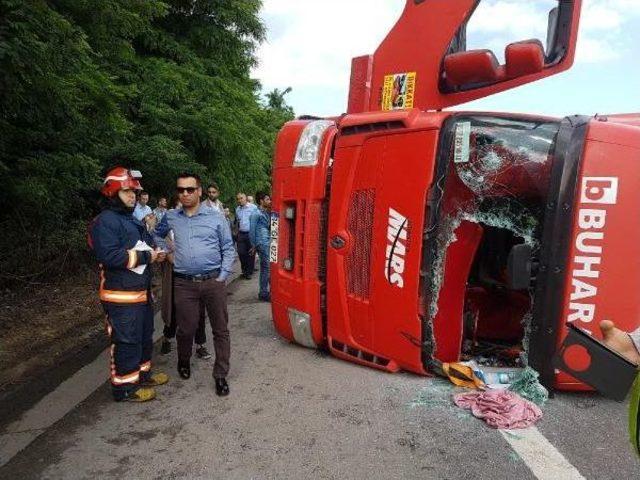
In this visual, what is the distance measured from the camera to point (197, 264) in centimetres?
361

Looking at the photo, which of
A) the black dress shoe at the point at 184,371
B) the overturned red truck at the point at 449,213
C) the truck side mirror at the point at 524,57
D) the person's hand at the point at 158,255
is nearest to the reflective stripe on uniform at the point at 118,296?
the person's hand at the point at 158,255

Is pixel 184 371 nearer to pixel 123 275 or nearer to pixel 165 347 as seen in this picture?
pixel 165 347

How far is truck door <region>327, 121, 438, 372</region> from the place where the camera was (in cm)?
338

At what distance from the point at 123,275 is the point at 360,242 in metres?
1.66

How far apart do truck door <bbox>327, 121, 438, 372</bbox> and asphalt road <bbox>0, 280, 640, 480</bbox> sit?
10.9 inches

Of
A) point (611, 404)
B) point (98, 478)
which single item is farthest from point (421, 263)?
point (98, 478)

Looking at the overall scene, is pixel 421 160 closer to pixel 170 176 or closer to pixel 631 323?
pixel 631 323

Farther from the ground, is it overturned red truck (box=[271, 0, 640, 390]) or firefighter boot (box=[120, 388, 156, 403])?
overturned red truck (box=[271, 0, 640, 390])

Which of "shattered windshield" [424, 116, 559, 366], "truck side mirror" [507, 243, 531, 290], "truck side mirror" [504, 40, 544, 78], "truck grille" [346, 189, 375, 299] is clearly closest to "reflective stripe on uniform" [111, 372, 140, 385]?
"truck grille" [346, 189, 375, 299]

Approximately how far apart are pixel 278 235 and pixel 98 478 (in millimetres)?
2306

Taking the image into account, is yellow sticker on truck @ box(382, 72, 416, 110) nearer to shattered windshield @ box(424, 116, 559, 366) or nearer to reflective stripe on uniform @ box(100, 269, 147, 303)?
shattered windshield @ box(424, 116, 559, 366)

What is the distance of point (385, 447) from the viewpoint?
272 centimetres

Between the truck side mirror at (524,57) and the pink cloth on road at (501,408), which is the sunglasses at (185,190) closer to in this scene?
the pink cloth on road at (501,408)

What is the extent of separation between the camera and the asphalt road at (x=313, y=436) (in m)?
2.52
